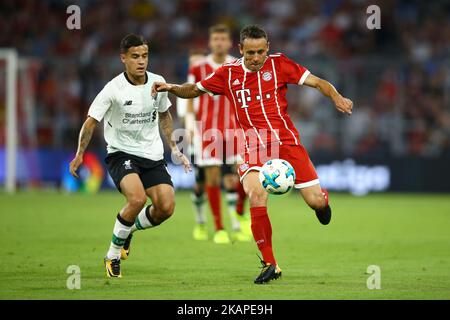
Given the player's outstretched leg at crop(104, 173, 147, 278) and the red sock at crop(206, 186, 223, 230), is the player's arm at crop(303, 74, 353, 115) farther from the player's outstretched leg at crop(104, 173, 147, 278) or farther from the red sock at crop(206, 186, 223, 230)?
the red sock at crop(206, 186, 223, 230)

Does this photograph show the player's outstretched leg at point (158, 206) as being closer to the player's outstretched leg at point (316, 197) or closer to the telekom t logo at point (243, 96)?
the telekom t logo at point (243, 96)

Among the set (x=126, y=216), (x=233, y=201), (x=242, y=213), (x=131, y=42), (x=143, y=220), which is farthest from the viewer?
(x=233, y=201)

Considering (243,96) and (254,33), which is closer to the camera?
(254,33)

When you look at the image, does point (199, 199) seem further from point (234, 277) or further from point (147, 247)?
point (234, 277)

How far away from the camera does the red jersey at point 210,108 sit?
42.4 ft

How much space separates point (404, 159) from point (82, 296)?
15.3m

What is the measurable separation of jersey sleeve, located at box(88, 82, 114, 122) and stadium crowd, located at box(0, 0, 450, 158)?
43.8 ft

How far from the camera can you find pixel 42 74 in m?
23.3

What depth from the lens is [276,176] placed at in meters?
8.65

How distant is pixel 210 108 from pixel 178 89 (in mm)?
4048

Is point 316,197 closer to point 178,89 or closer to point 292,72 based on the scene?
point 292,72

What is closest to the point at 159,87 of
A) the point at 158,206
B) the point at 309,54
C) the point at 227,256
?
the point at 158,206

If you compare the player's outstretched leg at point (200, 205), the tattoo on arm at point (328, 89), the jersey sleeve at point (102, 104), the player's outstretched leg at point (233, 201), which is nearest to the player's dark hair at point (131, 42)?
the jersey sleeve at point (102, 104)
